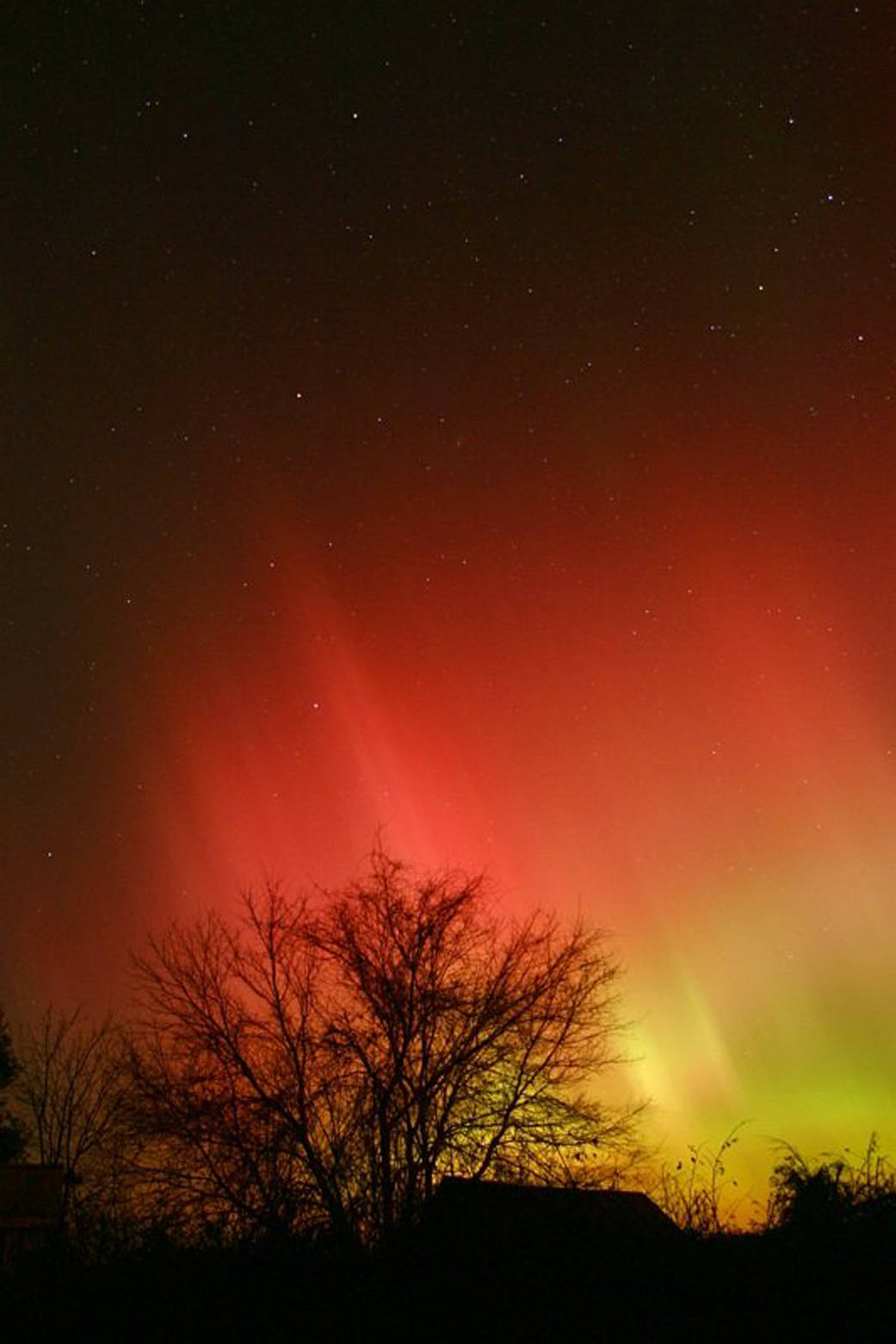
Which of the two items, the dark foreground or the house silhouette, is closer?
the dark foreground

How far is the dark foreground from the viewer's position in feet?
17.4

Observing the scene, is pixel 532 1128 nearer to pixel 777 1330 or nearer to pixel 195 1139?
pixel 195 1139

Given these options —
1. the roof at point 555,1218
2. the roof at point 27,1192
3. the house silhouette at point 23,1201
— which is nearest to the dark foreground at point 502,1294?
the roof at point 555,1218

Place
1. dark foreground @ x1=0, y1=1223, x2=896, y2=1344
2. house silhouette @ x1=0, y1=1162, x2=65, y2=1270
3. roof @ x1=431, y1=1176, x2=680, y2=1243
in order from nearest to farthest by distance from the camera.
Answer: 1. dark foreground @ x1=0, y1=1223, x2=896, y2=1344
2. roof @ x1=431, y1=1176, x2=680, y2=1243
3. house silhouette @ x1=0, y1=1162, x2=65, y2=1270

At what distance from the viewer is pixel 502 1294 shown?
5.96 m

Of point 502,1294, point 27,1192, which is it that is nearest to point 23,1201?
point 27,1192

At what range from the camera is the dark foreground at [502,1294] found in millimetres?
5312

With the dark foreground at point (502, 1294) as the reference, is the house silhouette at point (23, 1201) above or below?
above

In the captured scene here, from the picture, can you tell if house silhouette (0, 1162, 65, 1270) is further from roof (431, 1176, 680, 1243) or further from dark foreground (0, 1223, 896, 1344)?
dark foreground (0, 1223, 896, 1344)

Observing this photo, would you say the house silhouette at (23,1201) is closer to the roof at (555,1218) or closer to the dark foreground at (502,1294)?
the roof at (555,1218)

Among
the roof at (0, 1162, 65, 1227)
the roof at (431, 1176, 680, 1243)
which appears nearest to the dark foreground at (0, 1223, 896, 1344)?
the roof at (431, 1176, 680, 1243)

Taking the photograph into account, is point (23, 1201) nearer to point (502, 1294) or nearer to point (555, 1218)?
point (555, 1218)

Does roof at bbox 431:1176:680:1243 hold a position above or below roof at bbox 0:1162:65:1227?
below

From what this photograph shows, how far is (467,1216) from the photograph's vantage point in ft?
24.9
